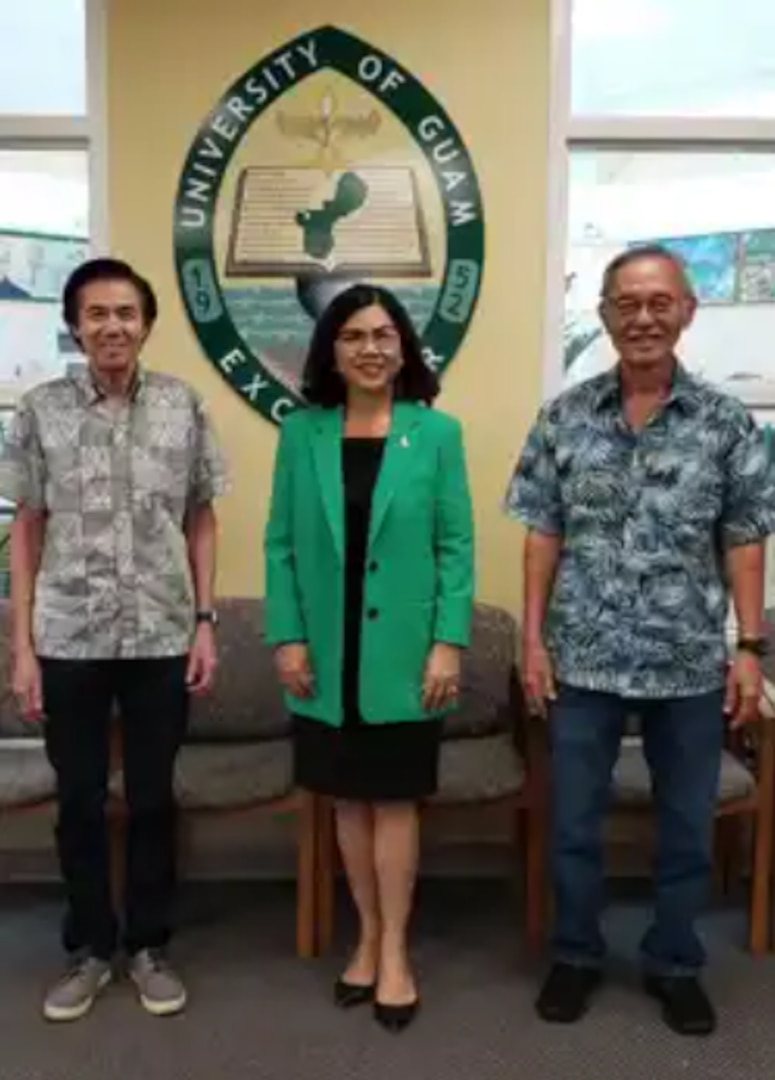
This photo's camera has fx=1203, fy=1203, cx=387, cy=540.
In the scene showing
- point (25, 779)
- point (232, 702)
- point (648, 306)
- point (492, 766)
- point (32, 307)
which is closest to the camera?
point (648, 306)

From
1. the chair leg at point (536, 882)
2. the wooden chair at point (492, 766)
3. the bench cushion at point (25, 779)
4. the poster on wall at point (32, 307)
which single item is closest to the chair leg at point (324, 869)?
the wooden chair at point (492, 766)

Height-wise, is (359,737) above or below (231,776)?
above

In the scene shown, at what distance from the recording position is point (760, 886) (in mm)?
2758

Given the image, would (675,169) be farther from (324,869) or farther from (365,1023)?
(365,1023)

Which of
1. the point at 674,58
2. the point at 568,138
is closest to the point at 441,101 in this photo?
the point at 568,138

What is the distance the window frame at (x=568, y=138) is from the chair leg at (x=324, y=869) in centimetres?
124

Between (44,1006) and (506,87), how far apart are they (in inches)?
95.2

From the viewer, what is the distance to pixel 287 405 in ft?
10.4

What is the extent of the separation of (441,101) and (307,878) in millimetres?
1947

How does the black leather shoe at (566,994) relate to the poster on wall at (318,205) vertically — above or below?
below

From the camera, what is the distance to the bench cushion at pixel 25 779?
2627mm

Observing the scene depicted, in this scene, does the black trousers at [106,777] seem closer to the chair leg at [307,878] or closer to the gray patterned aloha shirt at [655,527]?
the chair leg at [307,878]

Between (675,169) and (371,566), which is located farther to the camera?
(675,169)

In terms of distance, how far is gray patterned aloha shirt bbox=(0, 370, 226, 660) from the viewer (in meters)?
2.30
